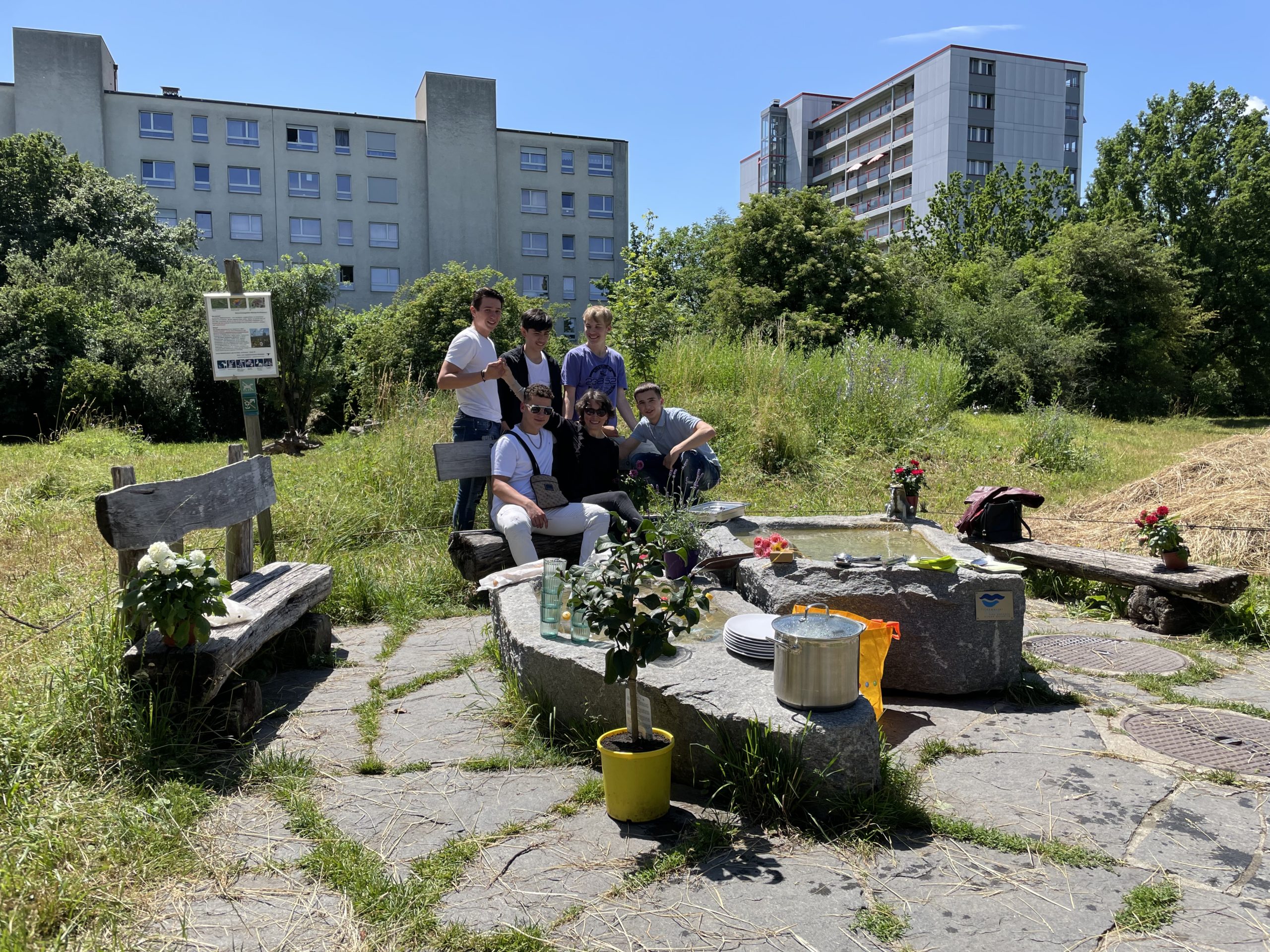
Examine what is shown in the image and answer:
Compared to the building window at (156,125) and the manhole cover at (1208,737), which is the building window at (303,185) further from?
the manhole cover at (1208,737)

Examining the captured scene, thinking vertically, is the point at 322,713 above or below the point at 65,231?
below

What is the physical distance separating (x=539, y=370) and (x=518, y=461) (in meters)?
0.88

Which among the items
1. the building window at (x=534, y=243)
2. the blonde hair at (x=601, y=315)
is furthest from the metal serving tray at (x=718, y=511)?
the building window at (x=534, y=243)

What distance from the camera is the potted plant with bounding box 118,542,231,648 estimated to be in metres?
3.30

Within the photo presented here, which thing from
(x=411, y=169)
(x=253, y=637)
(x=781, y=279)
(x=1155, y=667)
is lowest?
(x=1155, y=667)

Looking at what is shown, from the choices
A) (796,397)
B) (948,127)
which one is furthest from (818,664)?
(948,127)

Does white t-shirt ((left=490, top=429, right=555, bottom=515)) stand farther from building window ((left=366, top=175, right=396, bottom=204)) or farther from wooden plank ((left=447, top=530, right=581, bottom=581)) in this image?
building window ((left=366, top=175, right=396, bottom=204))

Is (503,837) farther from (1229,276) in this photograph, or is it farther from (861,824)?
(1229,276)

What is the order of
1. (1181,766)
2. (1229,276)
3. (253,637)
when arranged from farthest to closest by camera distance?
(1229,276) < (253,637) < (1181,766)

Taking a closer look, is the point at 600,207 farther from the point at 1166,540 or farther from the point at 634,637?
the point at 634,637

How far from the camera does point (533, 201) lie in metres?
46.4

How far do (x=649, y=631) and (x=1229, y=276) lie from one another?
3051 centimetres

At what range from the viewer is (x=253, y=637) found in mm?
3855

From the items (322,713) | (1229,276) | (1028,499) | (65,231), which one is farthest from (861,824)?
(65,231)
